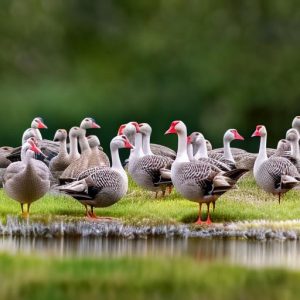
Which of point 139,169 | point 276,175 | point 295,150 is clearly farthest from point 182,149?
point 295,150

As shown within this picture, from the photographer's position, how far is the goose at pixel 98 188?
1464cm

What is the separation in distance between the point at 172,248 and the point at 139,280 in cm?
297

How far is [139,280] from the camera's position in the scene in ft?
31.2

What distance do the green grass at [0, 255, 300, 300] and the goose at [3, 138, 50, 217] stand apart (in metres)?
4.23

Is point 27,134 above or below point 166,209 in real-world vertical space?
above

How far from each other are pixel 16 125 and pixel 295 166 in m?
20.3

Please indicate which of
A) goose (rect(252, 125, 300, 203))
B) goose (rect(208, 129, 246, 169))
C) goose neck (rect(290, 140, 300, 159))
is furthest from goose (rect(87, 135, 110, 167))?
goose neck (rect(290, 140, 300, 159))

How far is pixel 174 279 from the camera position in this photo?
9547mm

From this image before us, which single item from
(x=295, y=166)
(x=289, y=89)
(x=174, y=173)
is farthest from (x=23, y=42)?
(x=174, y=173)

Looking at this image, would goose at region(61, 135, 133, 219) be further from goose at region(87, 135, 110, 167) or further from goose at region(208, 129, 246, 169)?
goose at region(208, 129, 246, 169)

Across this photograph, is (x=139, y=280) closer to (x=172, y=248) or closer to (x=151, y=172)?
(x=172, y=248)

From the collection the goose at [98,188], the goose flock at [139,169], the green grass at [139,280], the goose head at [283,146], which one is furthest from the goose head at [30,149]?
the goose head at [283,146]

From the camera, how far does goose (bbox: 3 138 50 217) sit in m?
14.6

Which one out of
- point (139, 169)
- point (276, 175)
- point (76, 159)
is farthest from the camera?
point (76, 159)
